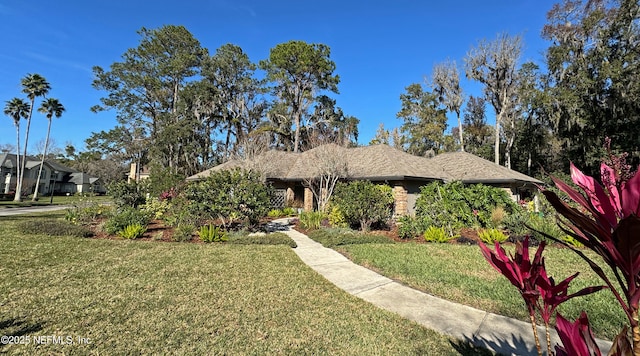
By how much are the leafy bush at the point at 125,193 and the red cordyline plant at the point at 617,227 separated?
15.6m

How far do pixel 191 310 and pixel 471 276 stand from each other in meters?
5.43

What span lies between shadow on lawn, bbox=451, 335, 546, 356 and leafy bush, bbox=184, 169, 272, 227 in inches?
319

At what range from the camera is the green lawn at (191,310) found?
11.3ft

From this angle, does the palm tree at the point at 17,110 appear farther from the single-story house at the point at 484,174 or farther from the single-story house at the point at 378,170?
the single-story house at the point at 484,174

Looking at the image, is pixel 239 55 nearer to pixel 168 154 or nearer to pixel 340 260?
pixel 168 154

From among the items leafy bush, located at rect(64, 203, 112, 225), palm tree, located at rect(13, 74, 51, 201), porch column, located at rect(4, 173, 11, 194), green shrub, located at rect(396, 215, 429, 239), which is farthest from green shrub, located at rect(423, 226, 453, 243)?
porch column, located at rect(4, 173, 11, 194)

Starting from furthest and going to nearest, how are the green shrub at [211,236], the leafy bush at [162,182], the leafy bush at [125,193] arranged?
the leafy bush at [162,182] → the leafy bush at [125,193] → the green shrub at [211,236]

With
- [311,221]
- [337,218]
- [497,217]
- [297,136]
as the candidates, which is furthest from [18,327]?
[297,136]

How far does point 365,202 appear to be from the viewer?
35.9 ft

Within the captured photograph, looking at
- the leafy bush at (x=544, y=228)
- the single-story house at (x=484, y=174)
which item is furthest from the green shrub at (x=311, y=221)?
the leafy bush at (x=544, y=228)

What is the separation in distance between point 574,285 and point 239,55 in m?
30.6

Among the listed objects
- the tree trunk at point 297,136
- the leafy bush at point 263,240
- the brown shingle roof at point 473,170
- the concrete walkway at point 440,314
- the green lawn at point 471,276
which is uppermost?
the tree trunk at point 297,136

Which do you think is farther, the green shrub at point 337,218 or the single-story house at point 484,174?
the single-story house at point 484,174

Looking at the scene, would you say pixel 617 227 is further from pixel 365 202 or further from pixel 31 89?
pixel 31 89
